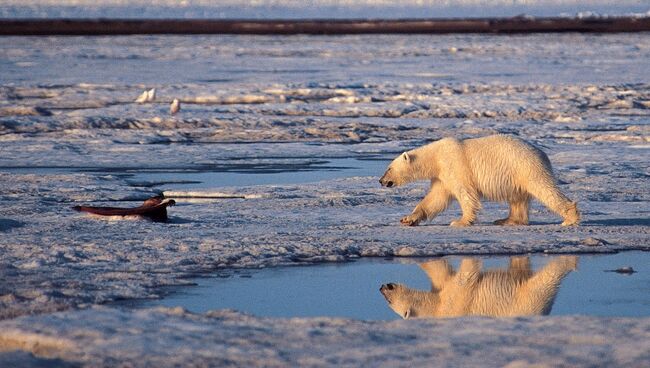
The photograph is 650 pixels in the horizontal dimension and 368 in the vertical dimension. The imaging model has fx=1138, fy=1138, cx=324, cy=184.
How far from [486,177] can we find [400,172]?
741mm

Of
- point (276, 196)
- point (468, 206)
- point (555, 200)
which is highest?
point (555, 200)

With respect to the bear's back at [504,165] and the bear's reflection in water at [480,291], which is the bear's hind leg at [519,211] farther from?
the bear's reflection in water at [480,291]

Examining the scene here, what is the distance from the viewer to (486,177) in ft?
26.4

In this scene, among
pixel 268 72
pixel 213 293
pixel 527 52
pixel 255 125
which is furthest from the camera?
pixel 527 52

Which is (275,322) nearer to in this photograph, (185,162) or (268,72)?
(185,162)

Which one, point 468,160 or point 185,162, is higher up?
point 468,160

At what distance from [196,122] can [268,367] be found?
12001 millimetres

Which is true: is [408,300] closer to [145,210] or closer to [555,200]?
[555,200]

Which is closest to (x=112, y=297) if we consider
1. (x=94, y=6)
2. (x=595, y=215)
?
(x=595, y=215)

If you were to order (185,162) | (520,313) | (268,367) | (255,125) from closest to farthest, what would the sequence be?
(268,367), (520,313), (185,162), (255,125)

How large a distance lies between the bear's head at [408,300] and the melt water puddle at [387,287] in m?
0.02

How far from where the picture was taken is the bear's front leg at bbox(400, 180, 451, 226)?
8.11 m

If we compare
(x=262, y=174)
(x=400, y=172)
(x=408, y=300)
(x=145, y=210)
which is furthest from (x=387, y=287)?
(x=262, y=174)

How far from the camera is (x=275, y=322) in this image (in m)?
5.11
